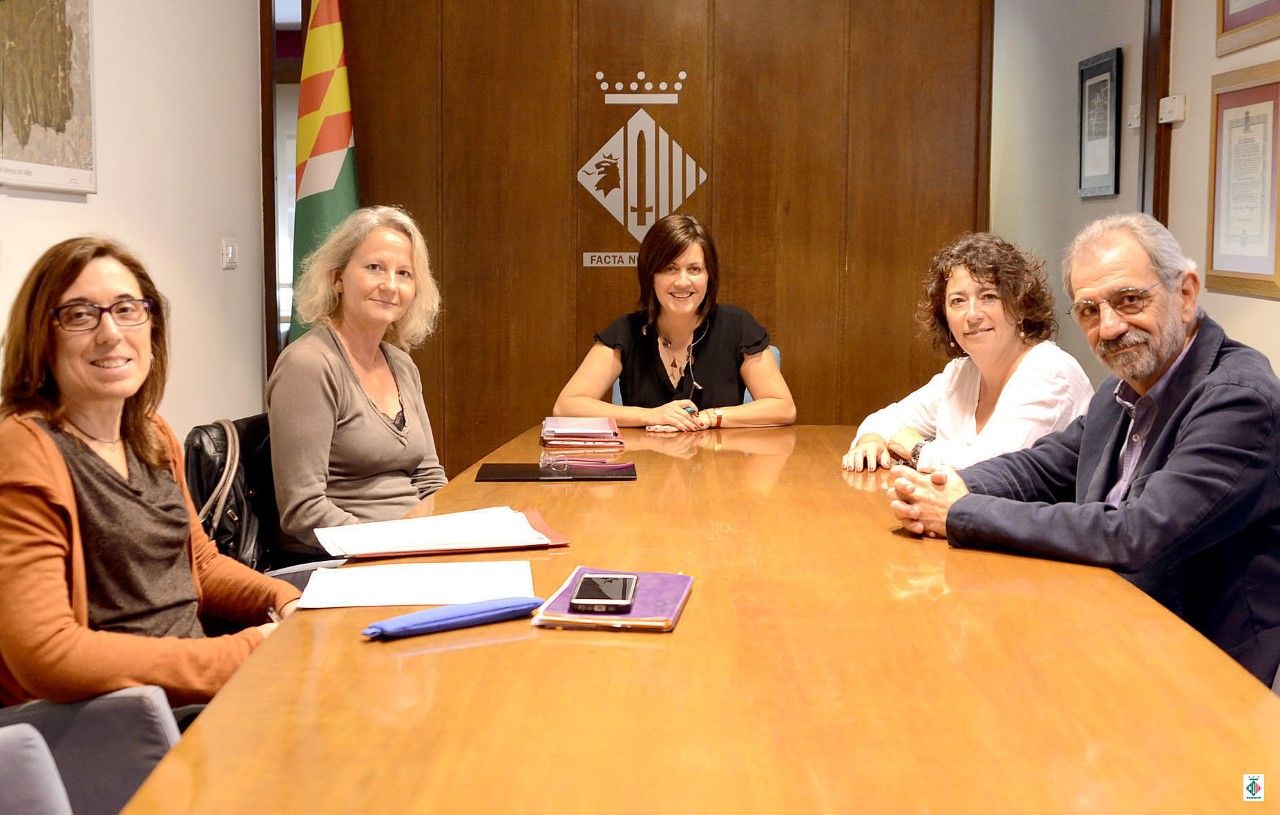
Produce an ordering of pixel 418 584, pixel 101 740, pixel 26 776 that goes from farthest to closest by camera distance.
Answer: pixel 418 584 < pixel 101 740 < pixel 26 776

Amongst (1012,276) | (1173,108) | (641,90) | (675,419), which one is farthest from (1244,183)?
(641,90)

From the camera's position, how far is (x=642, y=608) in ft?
5.31

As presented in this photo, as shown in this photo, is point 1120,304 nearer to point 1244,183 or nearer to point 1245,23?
point 1244,183

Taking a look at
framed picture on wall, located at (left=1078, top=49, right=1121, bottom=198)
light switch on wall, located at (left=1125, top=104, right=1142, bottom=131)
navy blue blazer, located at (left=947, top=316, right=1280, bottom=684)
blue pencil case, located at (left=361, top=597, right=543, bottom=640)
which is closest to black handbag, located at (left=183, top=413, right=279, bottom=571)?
blue pencil case, located at (left=361, top=597, right=543, bottom=640)

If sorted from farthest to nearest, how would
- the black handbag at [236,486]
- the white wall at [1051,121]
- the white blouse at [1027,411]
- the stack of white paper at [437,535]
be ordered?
the white wall at [1051,121] → the white blouse at [1027,411] → the black handbag at [236,486] → the stack of white paper at [437,535]

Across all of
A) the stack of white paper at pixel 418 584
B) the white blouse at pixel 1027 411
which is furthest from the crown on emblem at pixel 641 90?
the stack of white paper at pixel 418 584

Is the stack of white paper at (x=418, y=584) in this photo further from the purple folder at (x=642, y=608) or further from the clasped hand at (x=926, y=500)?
the clasped hand at (x=926, y=500)

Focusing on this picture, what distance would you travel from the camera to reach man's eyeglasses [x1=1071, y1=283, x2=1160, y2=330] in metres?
2.06

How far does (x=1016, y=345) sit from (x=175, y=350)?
9.19ft

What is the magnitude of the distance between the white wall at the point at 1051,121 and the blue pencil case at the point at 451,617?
12.0 feet

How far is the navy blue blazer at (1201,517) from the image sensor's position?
1848 mm

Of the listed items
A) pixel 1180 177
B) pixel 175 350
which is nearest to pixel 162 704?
pixel 175 350

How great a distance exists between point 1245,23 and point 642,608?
3204 millimetres

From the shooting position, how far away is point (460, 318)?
509 cm
